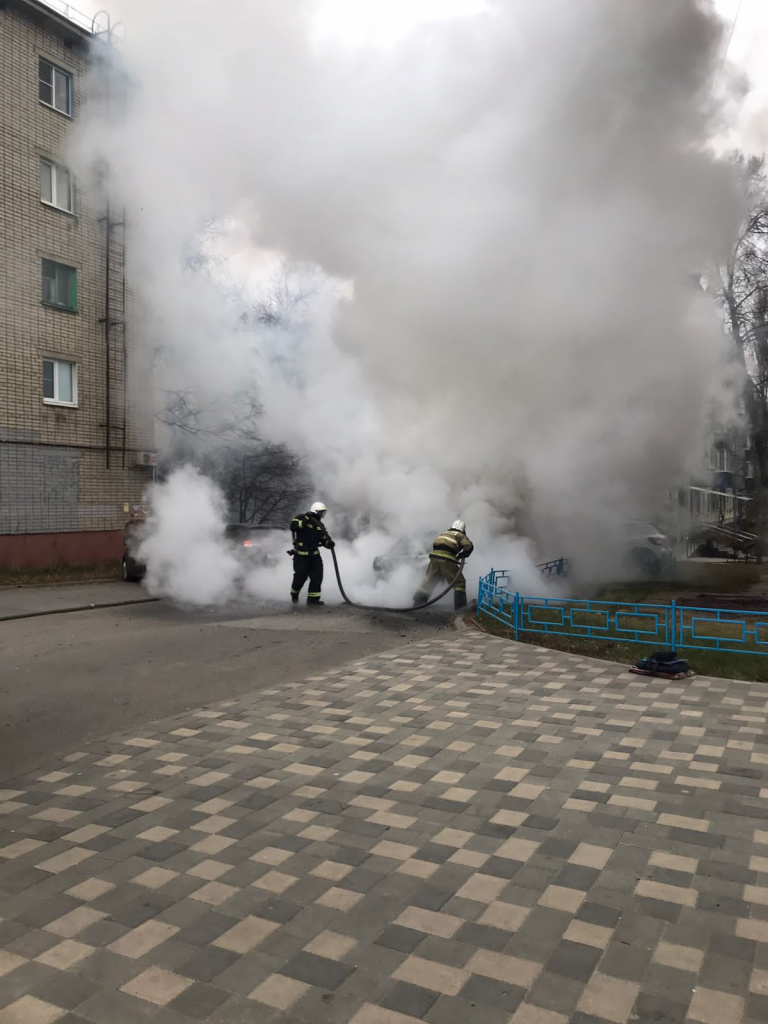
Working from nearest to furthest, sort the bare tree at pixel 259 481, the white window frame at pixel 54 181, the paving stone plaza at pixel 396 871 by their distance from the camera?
the paving stone plaza at pixel 396 871, the white window frame at pixel 54 181, the bare tree at pixel 259 481

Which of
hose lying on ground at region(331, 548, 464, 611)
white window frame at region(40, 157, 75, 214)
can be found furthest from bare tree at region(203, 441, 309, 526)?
white window frame at region(40, 157, 75, 214)

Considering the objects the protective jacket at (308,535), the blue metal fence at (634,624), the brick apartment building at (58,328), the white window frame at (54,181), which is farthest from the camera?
the white window frame at (54,181)

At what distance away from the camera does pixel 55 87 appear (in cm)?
1628

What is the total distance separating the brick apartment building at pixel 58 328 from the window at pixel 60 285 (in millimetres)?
23

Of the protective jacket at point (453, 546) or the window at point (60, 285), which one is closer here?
the protective jacket at point (453, 546)

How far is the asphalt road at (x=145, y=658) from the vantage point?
18.8 feet

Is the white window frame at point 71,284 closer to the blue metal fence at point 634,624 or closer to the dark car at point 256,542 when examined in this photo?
the dark car at point 256,542

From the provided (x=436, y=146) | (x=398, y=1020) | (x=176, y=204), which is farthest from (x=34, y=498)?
(x=398, y=1020)

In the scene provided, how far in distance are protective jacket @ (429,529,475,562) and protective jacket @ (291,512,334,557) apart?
154cm

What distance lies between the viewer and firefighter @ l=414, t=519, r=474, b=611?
1084cm

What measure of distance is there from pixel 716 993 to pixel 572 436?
1104 cm

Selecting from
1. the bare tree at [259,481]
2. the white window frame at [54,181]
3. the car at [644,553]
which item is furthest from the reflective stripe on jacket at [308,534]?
the white window frame at [54,181]

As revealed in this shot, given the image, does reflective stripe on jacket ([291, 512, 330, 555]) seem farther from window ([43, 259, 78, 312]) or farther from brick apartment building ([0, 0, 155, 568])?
window ([43, 259, 78, 312])

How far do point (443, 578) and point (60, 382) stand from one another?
1068 centimetres
